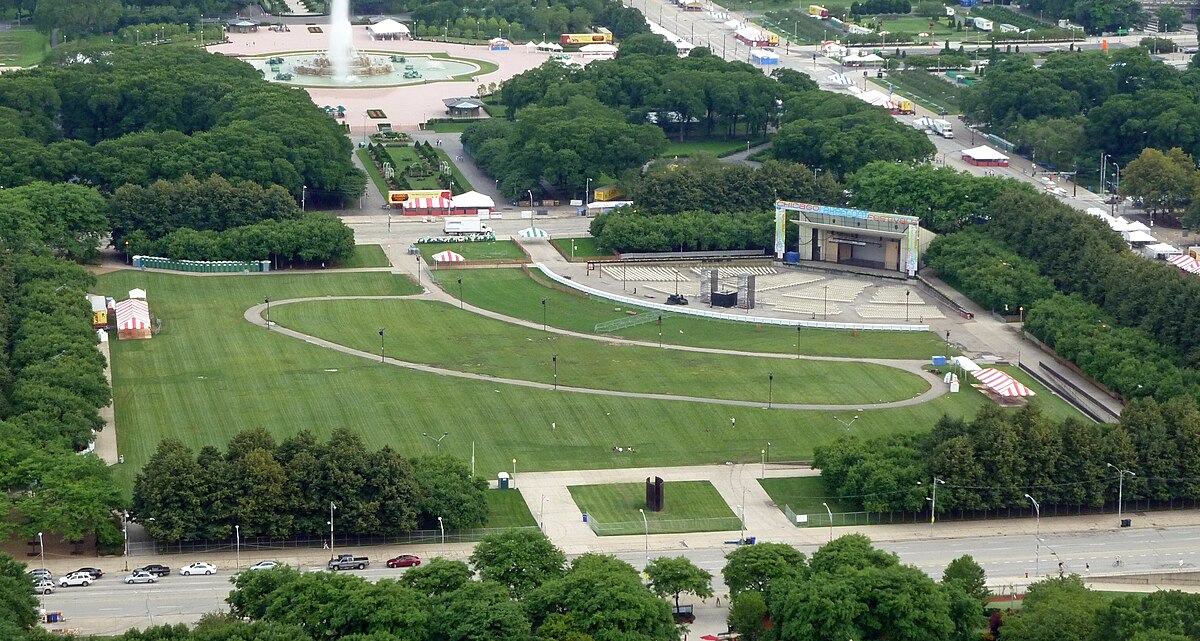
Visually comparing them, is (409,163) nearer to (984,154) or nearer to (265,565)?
(984,154)

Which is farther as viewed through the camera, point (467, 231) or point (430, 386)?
point (467, 231)

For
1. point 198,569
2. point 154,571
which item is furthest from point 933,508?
point 154,571

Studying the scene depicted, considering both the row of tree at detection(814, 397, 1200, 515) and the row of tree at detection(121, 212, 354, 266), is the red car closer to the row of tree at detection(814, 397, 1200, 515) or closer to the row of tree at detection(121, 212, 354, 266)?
the row of tree at detection(814, 397, 1200, 515)

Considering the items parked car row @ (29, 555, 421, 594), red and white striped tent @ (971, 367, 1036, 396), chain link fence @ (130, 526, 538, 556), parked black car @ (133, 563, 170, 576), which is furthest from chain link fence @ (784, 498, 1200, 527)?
parked black car @ (133, 563, 170, 576)

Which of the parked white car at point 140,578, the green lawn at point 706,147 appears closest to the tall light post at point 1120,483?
the parked white car at point 140,578

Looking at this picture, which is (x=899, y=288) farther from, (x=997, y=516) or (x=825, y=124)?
(x=997, y=516)

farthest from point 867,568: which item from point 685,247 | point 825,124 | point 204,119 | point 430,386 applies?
point 204,119

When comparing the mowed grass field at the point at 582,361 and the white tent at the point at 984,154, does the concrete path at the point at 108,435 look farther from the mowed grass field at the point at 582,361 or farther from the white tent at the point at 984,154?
the white tent at the point at 984,154
